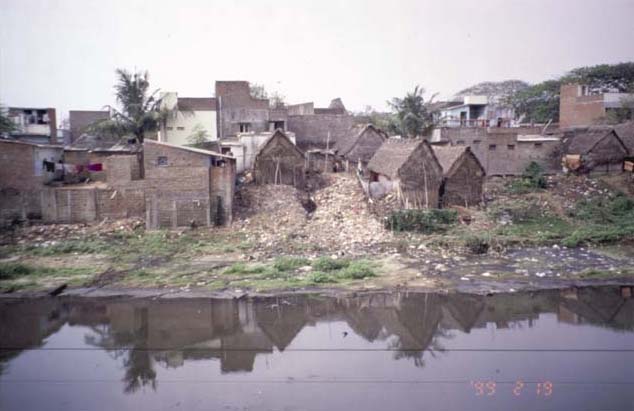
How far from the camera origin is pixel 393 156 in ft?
76.9

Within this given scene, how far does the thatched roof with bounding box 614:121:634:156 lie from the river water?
18.8 m

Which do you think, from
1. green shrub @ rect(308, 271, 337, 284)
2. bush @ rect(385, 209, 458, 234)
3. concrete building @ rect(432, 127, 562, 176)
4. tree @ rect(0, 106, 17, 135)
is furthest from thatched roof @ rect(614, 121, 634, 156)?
tree @ rect(0, 106, 17, 135)

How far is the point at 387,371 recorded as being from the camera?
9.20 meters

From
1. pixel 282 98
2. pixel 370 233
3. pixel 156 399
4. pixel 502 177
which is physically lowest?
pixel 156 399

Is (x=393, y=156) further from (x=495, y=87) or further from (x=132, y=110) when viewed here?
(x=495, y=87)

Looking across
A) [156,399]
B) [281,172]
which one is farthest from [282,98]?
[156,399]

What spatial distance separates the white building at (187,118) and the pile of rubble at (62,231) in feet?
37.6

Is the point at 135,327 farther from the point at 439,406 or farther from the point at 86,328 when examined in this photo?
the point at 439,406

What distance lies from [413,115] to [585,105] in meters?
16.4

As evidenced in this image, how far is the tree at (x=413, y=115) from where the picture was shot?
30.6 meters

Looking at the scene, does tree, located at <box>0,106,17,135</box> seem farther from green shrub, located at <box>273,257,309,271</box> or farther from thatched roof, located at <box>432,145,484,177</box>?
thatched roof, located at <box>432,145,484,177</box>

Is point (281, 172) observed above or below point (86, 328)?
above

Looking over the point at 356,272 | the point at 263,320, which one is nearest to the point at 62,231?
the point at 263,320

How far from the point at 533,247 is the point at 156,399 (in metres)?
14.7
